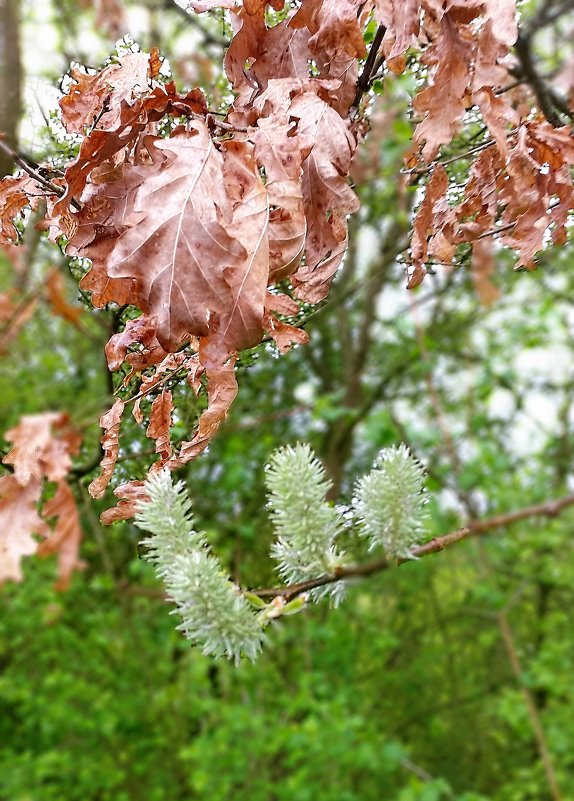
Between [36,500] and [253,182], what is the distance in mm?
340

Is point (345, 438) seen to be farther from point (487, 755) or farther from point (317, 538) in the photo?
point (317, 538)

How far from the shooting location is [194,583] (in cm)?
63

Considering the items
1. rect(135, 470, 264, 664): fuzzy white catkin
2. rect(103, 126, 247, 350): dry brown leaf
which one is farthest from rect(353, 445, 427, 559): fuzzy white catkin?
rect(103, 126, 247, 350): dry brown leaf

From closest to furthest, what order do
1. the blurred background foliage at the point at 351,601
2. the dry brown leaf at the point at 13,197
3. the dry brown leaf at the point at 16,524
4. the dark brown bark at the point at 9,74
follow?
the dry brown leaf at the point at 16,524 → the dry brown leaf at the point at 13,197 → the dark brown bark at the point at 9,74 → the blurred background foliage at the point at 351,601

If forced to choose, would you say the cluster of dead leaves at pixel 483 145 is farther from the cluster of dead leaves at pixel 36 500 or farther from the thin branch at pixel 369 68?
the cluster of dead leaves at pixel 36 500

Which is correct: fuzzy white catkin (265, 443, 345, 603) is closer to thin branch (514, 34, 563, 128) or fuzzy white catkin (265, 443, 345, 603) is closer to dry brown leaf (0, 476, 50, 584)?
dry brown leaf (0, 476, 50, 584)

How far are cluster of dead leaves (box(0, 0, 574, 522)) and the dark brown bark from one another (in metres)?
0.36

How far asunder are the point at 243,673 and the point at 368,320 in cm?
188

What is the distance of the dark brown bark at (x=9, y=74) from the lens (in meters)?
1.18

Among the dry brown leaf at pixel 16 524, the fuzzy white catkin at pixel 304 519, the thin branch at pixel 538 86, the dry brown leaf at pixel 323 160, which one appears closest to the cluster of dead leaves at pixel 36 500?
the dry brown leaf at pixel 16 524

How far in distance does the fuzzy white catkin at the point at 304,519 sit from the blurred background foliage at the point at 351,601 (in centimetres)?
133

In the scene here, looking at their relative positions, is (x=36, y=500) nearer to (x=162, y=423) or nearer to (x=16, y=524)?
(x=16, y=524)

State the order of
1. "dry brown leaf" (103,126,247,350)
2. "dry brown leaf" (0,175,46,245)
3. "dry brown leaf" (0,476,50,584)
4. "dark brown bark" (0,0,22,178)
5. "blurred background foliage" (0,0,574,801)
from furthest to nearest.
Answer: "blurred background foliage" (0,0,574,801) → "dark brown bark" (0,0,22,178) → "dry brown leaf" (0,175,46,245) → "dry brown leaf" (0,476,50,584) → "dry brown leaf" (103,126,247,350)

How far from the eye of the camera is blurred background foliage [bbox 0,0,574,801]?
266 cm
